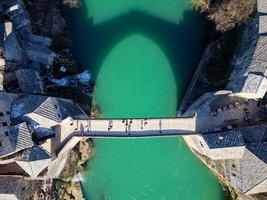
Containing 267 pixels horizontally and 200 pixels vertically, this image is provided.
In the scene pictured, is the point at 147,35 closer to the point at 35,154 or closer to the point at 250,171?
the point at 35,154

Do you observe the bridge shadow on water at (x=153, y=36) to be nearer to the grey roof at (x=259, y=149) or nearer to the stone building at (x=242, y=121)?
the stone building at (x=242, y=121)

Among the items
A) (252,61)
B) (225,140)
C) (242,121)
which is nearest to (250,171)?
(225,140)

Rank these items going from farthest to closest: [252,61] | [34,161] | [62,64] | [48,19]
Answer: [48,19]
[62,64]
[252,61]
[34,161]

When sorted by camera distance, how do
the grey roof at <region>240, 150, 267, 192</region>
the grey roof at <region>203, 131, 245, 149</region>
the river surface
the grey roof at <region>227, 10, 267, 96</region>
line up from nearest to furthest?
the grey roof at <region>240, 150, 267, 192</region> < the grey roof at <region>227, 10, 267, 96</region> < the grey roof at <region>203, 131, 245, 149</region> < the river surface

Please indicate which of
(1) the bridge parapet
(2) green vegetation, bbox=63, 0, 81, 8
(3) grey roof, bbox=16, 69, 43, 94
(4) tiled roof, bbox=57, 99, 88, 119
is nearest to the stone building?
(1) the bridge parapet

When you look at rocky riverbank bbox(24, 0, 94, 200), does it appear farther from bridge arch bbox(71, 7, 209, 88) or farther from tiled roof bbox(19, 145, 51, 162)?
tiled roof bbox(19, 145, 51, 162)

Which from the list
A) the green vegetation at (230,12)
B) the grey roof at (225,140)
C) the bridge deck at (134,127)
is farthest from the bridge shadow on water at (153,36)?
the grey roof at (225,140)

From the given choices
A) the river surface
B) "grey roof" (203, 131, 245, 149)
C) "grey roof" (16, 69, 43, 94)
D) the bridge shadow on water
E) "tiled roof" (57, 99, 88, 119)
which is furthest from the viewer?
the bridge shadow on water
